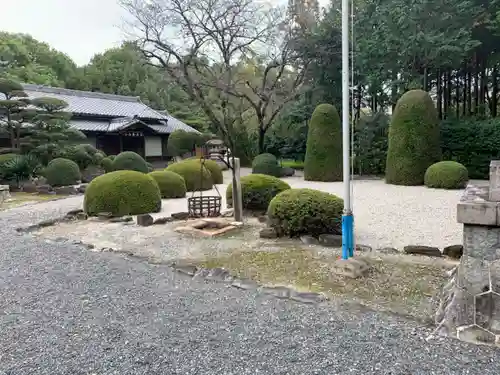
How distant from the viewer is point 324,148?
A: 538 inches

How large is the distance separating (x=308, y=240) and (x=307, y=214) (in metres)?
0.33

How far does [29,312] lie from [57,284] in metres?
0.64

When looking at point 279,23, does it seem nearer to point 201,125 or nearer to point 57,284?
point 201,125

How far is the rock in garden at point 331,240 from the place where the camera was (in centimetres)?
472

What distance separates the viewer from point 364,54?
574 inches

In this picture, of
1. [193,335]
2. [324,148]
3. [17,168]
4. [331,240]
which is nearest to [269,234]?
[331,240]

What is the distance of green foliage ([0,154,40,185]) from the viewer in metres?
11.6

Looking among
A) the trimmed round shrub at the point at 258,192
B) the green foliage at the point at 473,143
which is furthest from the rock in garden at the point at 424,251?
the green foliage at the point at 473,143

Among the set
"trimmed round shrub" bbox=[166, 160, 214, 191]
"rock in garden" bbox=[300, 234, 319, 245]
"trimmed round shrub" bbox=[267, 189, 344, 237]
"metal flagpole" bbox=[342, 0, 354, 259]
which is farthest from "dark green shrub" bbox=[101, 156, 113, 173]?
"metal flagpole" bbox=[342, 0, 354, 259]

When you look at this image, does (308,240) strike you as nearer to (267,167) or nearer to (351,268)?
(351,268)

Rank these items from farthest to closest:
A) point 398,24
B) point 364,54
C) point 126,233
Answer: point 364,54
point 398,24
point 126,233

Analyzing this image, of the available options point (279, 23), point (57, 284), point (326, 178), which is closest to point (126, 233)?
point (57, 284)

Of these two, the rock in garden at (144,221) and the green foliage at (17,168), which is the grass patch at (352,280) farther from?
the green foliage at (17,168)

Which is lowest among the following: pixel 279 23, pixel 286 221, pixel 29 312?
pixel 29 312
